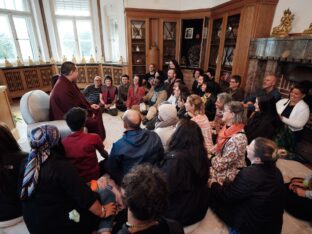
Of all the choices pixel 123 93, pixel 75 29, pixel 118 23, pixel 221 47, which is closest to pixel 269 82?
pixel 221 47

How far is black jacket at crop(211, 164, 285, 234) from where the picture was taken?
117 centimetres

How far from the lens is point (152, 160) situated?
4.96 ft

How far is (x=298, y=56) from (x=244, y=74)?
993mm

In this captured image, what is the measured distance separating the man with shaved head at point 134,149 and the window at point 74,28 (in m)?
5.60

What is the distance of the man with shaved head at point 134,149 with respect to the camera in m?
1.50

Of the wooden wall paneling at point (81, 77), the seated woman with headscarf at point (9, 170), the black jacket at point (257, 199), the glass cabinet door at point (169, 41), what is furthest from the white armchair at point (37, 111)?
the wooden wall paneling at point (81, 77)

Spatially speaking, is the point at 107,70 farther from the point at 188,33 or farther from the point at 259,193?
the point at 259,193

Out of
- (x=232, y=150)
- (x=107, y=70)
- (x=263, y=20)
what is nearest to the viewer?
(x=232, y=150)

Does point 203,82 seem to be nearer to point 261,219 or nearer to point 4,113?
point 261,219

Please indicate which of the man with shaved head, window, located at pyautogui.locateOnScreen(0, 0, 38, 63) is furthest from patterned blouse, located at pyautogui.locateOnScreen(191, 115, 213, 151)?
window, located at pyautogui.locateOnScreen(0, 0, 38, 63)

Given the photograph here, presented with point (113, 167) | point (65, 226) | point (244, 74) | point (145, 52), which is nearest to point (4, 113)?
point (113, 167)

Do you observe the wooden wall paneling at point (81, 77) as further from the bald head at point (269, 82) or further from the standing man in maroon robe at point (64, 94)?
the bald head at point (269, 82)

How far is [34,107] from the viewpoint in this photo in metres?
2.30

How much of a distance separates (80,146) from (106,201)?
49cm
